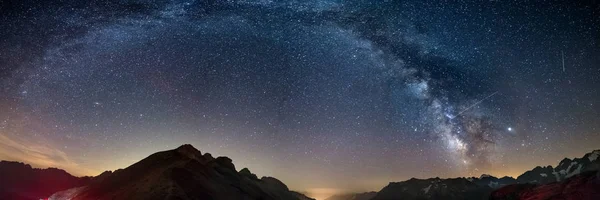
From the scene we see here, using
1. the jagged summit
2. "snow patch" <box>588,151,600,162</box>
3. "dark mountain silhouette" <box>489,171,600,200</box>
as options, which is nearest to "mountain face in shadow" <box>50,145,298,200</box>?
the jagged summit

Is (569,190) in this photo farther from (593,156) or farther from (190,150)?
(593,156)

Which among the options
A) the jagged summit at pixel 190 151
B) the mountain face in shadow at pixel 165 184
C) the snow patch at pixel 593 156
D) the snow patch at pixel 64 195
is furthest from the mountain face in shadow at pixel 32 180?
the snow patch at pixel 593 156

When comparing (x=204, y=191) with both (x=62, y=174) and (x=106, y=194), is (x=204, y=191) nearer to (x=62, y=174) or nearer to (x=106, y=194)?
(x=106, y=194)

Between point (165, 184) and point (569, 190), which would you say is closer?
point (569, 190)

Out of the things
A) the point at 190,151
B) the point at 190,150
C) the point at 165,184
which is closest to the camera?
the point at 165,184

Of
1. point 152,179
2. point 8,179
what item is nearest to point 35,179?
point 8,179

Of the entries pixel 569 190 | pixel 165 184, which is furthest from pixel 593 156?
pixel 165 184

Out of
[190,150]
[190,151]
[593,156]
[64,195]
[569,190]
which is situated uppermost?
[593,156]

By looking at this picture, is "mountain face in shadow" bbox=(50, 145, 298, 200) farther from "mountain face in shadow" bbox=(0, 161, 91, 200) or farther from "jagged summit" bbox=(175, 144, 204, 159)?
"mountain face in shadow" bbox=(0, 161, 91, 200)

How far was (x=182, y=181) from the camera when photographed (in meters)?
75.6

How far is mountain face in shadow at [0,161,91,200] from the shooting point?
131 m

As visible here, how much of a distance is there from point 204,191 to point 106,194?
21.0 m

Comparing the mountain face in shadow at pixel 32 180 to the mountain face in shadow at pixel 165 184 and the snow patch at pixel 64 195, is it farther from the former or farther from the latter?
the snow patch at pixel 64 195

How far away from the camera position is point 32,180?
14625 centimetres
